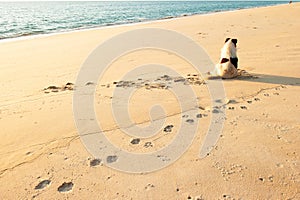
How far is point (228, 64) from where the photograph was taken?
185 inches

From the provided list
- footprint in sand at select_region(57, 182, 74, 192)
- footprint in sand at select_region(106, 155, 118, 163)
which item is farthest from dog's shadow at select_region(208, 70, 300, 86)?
footprint in sand at select_region(57, 182, 74, 192)

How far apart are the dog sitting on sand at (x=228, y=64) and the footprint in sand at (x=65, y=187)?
343cm

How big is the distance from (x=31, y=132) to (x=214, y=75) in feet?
10.9

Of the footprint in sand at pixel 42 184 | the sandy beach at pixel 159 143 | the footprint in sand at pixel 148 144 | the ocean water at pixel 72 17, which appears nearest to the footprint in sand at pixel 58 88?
the sandy beach at pixel 159 143

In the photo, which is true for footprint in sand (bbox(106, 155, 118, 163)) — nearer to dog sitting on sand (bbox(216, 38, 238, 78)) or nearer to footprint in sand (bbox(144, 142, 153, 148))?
footprint in sand (bbox(144, 142, 153, 148))

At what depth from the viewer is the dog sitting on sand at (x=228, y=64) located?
15.4 ft

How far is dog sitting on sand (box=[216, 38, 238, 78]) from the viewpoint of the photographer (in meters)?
4.69

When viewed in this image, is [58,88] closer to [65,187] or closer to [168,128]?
[168,128]

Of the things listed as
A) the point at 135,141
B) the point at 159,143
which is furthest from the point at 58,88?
the point at 159,143

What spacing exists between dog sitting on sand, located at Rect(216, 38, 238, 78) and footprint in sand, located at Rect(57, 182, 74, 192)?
3433 millimetres

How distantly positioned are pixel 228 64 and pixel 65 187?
3.59 meters

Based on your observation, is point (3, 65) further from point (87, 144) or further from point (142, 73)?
point (87, 144)

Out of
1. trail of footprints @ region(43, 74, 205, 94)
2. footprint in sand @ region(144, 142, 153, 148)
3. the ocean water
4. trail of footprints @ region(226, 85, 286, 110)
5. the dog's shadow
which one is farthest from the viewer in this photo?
the ocean water

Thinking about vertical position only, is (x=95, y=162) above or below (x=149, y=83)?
below
